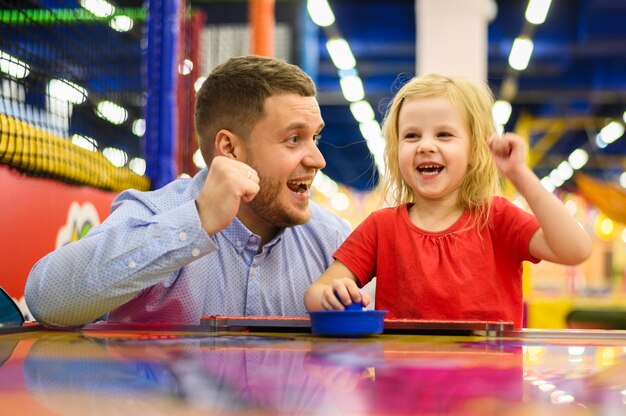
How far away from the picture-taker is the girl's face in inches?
70.2

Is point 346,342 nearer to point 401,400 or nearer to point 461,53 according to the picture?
point 401,400

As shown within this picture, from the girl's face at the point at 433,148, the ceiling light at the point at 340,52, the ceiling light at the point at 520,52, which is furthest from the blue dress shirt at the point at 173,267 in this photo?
the ceiling light at the point at 520,52

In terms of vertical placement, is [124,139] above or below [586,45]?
below

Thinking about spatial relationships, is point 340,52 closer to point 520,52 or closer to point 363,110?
point 520,52

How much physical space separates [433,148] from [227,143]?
528 millimetres

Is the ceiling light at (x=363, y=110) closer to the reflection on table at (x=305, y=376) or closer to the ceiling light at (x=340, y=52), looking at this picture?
the ceiling light at (x=340, y=52)

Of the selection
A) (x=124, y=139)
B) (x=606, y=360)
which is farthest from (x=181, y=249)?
(x=124, y=139)

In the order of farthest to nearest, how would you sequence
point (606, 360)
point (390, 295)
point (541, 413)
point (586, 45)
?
point (586, 45), point (390, 295), point (606, 360), point (541, 413)

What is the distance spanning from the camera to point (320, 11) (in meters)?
7.91

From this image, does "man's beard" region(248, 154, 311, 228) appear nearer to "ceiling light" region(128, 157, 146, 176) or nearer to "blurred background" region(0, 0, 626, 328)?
"blurred background" region(0, 0, 626, 328)

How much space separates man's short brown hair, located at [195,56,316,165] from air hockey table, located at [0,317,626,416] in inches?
30.6

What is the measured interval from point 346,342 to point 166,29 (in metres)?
2.24

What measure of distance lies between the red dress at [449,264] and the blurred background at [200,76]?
0.77 ft

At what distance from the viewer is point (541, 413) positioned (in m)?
0.59
